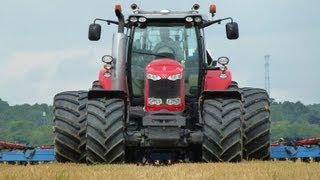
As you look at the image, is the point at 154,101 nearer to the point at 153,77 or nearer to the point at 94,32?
the point at 153,77

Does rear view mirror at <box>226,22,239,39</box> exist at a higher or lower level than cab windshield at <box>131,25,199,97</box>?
higher

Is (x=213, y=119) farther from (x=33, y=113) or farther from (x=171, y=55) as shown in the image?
(x=33, y=113)

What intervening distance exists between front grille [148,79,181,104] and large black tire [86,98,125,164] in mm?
1110

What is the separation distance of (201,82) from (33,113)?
190186 mm

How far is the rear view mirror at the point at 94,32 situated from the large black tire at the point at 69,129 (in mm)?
1157

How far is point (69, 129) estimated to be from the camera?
1234 cm

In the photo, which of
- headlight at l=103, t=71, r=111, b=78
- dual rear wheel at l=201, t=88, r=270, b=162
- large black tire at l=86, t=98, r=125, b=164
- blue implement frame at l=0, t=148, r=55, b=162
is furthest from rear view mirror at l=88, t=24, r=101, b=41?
blue implement frame at l=0, t=148, r=55, b=162

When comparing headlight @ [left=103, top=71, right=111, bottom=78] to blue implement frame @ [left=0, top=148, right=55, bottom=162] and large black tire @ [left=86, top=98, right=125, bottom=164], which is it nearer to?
large black tire @ [left=86, top=98, right=125, bottom=164]

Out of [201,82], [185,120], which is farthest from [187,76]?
[185,120]

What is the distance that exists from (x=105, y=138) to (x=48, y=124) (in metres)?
176

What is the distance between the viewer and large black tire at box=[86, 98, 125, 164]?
1112cm

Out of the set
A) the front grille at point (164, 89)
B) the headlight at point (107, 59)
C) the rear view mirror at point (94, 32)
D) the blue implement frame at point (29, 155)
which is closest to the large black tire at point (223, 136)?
the front grille at point (164, 89)

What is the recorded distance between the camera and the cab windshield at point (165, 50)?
41.9 ft

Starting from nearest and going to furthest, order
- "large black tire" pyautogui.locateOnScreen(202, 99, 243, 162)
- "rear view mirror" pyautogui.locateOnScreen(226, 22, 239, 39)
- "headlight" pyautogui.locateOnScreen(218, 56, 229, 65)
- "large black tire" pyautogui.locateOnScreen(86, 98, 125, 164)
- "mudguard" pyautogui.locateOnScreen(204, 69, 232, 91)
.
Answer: "large black tire" pyautogui.locateOnScreen(86, 98, 125, 164)
"large black tire" pyautogui.locateOnScreen(202, 99, 243, 162)
"headlight" pyautogui.locateOnScreen(218, 56, 229, 65)
"rear view mirror" pyautogui.locateOnScreen(226, 22, 239, 39)
"mudguard" pyautogui.locateOnScreen(204, 69, 232, 91)
